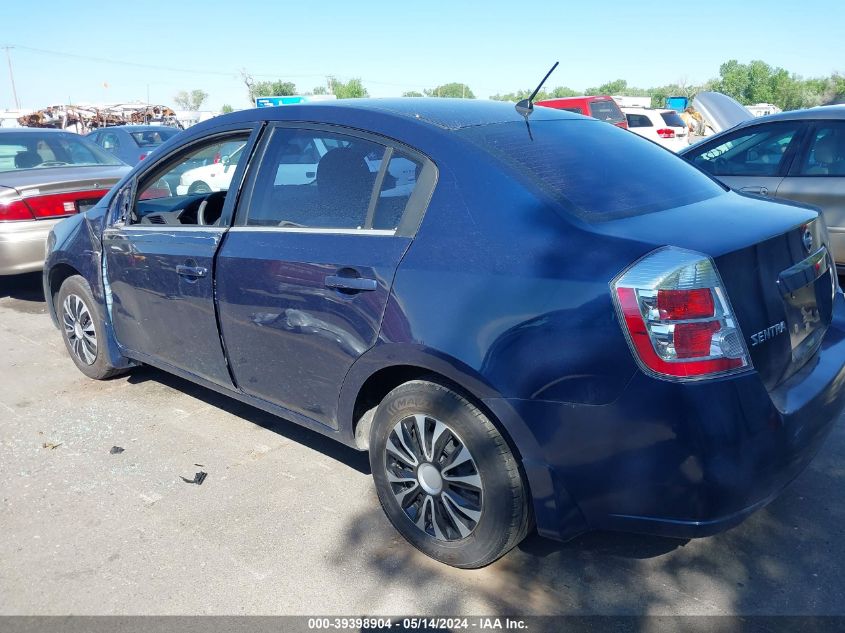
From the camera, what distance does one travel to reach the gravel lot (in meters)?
2.56

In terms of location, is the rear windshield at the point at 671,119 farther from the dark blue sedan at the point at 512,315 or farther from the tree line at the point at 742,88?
the tree line at the point at 742,88

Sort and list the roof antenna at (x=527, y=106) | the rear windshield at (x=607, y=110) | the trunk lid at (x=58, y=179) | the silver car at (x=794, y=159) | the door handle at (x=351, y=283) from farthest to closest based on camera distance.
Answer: the rear windshield at (x=607, y=110) → the trunk lid at (x=58, y=179) → the silver car at (x=794, y=159) → the roof antenna at (x=527, y=106) → the door handle at (x=351, y=283)

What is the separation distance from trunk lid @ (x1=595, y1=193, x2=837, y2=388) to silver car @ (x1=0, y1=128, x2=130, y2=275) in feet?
18.5

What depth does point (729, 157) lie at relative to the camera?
6.01 m

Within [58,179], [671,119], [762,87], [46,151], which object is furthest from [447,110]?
[762,87]

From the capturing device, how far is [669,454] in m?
2.13

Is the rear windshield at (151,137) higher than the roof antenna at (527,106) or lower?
lower

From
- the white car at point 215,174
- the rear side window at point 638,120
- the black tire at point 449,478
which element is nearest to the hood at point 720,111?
the white car at point 215,174

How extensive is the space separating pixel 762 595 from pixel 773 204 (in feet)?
4.97

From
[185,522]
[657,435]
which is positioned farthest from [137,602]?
[657,435]

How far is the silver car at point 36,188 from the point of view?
20.3 feet

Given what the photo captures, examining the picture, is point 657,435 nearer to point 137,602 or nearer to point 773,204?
point 773,204

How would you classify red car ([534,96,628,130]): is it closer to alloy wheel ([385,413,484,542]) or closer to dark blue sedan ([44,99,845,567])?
dark blue sedan ([44,99,845,567])

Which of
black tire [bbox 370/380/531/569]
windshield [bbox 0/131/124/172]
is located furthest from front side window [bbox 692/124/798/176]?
windshield [bbox 0/131/124/172]
